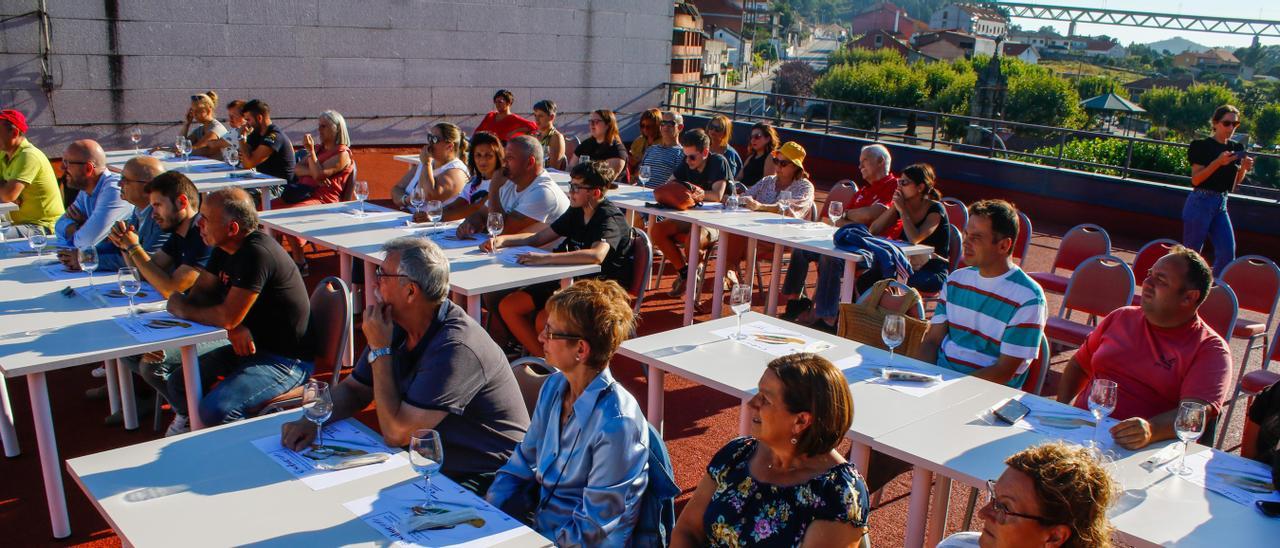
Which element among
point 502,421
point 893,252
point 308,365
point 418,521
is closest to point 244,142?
point 308,365

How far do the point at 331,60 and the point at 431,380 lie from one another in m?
11.2

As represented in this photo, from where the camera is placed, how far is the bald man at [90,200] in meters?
4.93

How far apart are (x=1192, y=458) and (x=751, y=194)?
191 inches

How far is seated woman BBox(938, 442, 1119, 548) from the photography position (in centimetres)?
186

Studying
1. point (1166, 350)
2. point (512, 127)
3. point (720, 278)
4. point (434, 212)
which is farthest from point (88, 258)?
point (512, 127)

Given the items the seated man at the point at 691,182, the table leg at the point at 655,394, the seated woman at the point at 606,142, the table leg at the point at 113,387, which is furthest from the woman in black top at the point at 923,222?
the table leg at the point at 113,387

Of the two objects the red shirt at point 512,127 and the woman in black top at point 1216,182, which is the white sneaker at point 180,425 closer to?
the red shirt at point 512,127

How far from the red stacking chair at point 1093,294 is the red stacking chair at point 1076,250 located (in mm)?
815

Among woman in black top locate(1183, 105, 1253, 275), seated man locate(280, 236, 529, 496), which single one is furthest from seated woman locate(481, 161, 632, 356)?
woman in black top locate(1183, 105, 1253, 275)

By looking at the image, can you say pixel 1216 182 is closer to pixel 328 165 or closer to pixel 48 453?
pixel 328 165

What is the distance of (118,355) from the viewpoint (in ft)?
11.0

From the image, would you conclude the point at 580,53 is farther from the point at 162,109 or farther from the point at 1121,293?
the point at 1121,293

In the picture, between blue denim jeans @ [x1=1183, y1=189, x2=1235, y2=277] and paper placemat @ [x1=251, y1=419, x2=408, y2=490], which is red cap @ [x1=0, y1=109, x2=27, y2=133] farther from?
blue denim jeans @ [x1=1183, y1=189, x2=1235, y2=277]

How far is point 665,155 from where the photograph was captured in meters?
8.02
